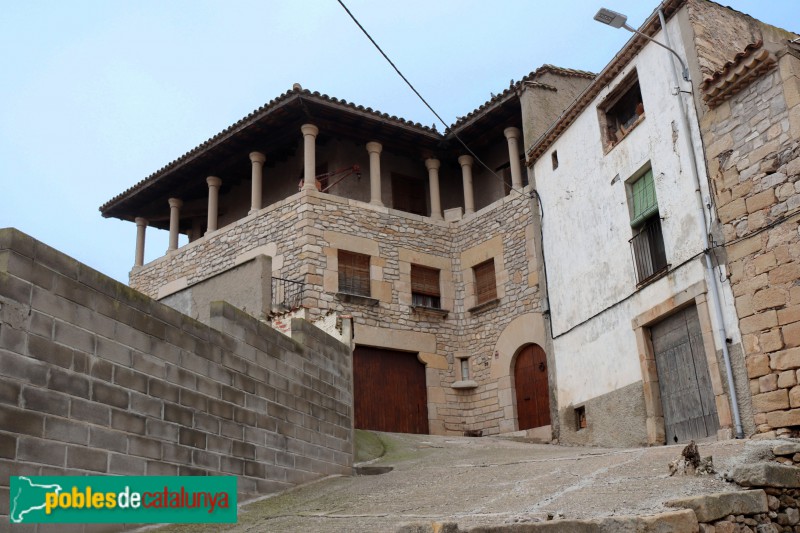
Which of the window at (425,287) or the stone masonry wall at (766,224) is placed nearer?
the stone masonry wall at (766,224)

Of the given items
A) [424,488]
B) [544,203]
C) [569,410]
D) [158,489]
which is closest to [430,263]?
[544,203]

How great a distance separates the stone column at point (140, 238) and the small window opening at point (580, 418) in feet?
38.2

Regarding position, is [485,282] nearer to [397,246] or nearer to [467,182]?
[397,246]

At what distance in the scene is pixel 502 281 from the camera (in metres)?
16.8

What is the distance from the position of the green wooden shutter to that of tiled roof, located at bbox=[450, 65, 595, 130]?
5031 mm

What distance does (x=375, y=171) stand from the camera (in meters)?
17.8

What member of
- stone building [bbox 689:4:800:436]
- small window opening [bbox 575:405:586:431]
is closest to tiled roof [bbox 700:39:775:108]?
stone building [bbox 689:4:800:436]

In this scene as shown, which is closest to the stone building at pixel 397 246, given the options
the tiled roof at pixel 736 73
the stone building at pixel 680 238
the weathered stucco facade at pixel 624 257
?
the weathered stucco facade at pixel 624 257

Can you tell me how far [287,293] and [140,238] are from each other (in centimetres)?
647

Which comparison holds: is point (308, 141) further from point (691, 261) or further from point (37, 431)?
point (37, 431)

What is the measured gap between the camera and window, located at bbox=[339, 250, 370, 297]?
1656cm

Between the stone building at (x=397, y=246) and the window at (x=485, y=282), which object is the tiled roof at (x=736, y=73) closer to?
the stone building at (x=397, y=246)

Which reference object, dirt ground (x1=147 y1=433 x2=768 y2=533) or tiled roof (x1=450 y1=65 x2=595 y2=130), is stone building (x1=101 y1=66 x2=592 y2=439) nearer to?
tiled roof (x1=450 y1=65 x2=595 y2=130)

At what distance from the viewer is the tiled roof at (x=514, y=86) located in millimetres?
16875
